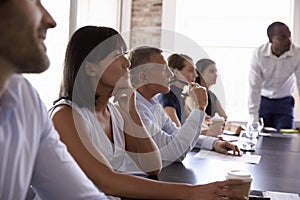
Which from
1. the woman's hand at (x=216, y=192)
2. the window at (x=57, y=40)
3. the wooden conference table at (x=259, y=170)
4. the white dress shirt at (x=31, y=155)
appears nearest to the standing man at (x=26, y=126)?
the white dress shirt at (x=31, y=155)

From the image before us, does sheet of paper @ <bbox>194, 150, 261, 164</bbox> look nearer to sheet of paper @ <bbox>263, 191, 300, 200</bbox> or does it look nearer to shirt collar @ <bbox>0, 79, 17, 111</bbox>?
sheet of paper @ <bbox>263, 191, 300, 200</bbox>

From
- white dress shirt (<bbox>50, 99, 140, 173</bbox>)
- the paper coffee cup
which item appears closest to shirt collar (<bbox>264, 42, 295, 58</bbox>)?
white dress shirt (<bbox>50, 99, 140, 173</bbox>)

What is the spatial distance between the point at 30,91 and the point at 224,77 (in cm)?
400

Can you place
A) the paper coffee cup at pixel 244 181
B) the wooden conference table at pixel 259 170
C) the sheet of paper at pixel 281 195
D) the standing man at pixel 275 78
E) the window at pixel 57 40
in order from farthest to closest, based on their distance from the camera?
the standing man at pixel 275 78, the window at pixel 57 40, the wooden conference table at pixel 259 170, the sheet of paper at pixel 281 195, the paper coffee cup at pixel 244 181

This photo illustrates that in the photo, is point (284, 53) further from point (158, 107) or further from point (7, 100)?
point (7, 100)

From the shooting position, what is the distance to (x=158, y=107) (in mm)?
2447

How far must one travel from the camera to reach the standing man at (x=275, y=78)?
4.06 metres

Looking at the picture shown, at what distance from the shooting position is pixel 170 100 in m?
2.88

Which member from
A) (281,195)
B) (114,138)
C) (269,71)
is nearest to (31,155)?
(114,138)

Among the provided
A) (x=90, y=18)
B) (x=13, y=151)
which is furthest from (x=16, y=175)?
(x=90, y=18)

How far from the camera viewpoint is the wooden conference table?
1.75 meters

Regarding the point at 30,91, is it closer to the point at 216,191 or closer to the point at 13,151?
the point at 13,151

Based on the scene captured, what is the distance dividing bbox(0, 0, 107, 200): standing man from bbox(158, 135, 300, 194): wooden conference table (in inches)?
25.1

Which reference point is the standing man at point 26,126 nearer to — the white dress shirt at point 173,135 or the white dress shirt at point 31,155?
the white dress shirt at point 31,155
